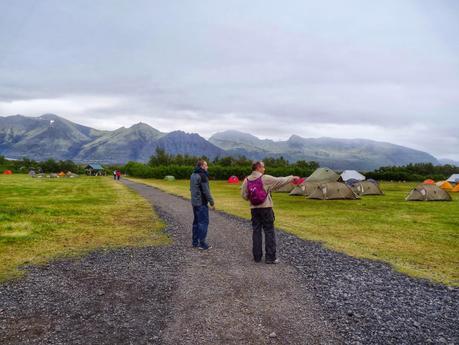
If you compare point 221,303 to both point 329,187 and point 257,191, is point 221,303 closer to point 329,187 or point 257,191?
point 257,191

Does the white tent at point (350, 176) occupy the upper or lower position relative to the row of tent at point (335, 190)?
upper

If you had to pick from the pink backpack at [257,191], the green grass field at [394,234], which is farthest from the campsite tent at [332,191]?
the pink backpack at [257,191]

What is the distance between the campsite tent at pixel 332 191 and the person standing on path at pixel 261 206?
94.5 feet

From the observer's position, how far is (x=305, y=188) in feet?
144

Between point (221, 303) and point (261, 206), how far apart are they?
165 inches

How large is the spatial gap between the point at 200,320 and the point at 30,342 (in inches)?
116

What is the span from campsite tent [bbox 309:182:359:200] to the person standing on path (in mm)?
28802

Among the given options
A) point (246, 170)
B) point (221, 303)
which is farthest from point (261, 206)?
point (246, 170)

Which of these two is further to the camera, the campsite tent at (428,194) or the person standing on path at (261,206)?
the campsite tent at (428,194)

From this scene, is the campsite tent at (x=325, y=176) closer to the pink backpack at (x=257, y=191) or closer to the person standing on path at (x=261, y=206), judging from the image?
the person standing on path at (x=261, y=206)

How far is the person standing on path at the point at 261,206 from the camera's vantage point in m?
11.8

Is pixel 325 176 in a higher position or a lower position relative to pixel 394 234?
higher

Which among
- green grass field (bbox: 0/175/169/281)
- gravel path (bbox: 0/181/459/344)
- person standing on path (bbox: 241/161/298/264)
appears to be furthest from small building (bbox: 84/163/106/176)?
person standing on path (bbox: 241/161/298/264)

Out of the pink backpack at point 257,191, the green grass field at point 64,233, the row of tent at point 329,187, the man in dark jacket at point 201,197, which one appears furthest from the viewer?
the row of tent at point 329,187
